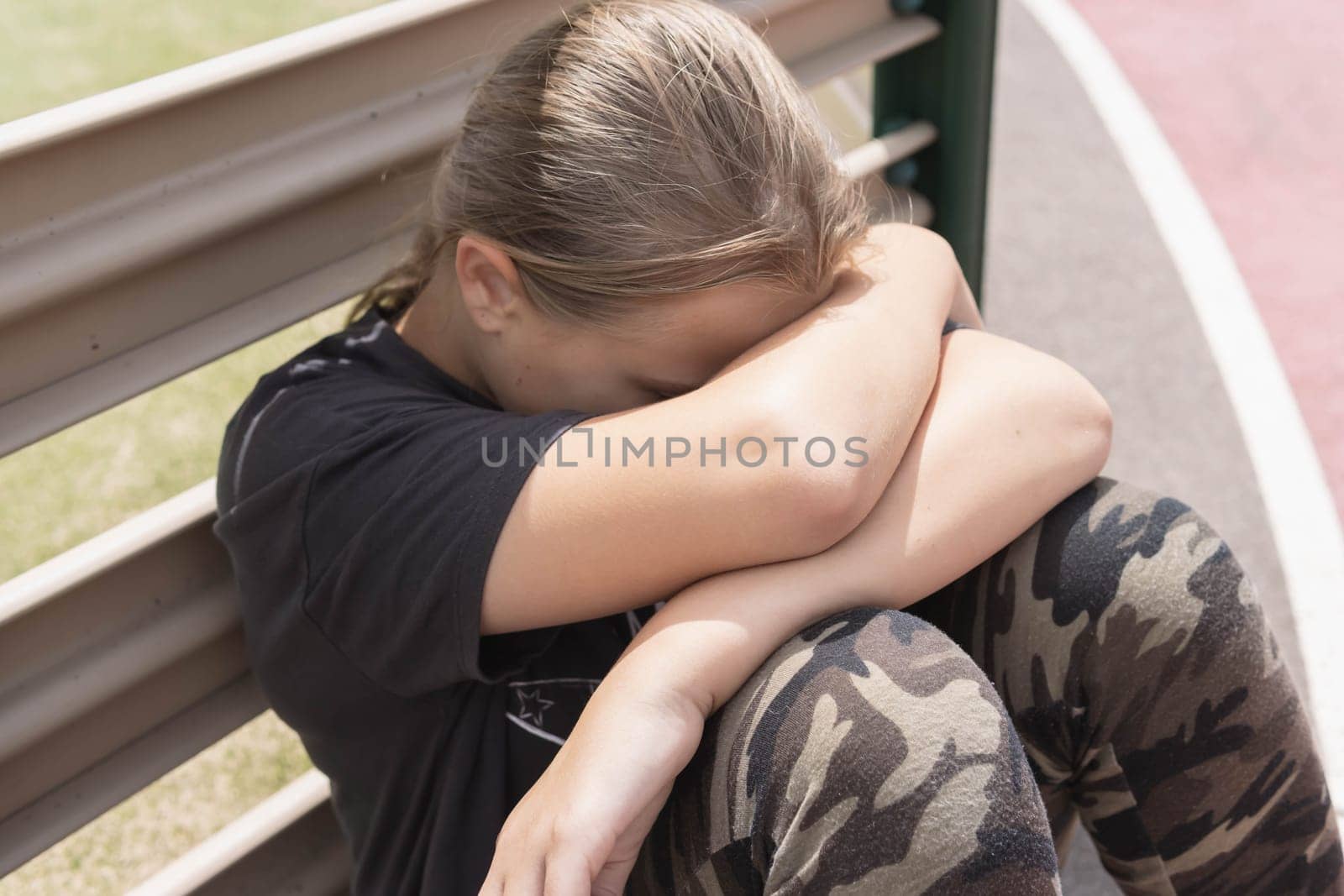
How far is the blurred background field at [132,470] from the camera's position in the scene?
190cm

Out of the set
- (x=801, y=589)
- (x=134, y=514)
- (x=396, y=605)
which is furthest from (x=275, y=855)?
(x=801, y=589)

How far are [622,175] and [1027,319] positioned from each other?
1955 millimetres

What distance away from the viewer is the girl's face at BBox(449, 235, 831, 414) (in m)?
1.41

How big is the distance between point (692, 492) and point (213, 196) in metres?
0.73

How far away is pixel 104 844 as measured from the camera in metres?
1.94

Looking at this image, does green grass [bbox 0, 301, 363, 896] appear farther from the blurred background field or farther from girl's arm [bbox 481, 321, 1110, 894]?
girl's arm [bbox 481, 321, 1110, 894]

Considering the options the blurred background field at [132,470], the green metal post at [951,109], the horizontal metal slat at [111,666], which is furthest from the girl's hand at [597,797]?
the green metal post at [951,109]

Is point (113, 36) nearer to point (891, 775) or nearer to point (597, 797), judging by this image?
point (597, 797)

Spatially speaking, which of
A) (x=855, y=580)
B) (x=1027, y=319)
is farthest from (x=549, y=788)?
(x=1027, y=319)

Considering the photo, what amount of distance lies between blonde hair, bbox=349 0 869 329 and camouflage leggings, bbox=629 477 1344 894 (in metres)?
0.41

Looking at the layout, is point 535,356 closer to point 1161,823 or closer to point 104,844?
point 1161,823

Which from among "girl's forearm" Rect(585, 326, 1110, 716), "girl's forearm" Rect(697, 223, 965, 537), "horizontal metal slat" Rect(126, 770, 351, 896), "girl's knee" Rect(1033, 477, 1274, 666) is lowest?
"horizontal metal slat" Rect(126, 770, 351, 896)

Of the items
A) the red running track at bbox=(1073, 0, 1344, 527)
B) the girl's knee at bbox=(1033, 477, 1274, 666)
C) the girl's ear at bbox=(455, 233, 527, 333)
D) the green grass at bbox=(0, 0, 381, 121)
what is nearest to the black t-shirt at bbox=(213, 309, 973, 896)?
the girl's ear at bbox=(455, 233, 527, 333)

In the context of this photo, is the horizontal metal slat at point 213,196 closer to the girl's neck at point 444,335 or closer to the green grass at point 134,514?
the girl's neck at point 444,335
